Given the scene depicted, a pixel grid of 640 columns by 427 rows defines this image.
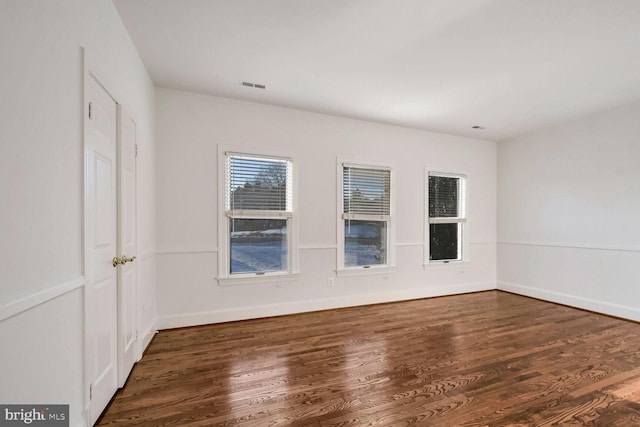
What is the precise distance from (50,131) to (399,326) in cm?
373

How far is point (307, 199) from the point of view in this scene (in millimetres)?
4352

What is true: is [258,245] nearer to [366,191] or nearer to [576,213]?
[366,191]

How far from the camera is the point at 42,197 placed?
1.35m

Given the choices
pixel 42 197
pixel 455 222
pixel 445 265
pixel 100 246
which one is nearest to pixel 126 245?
pixel 100 246

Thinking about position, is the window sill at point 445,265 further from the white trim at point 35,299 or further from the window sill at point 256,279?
the white trim at point 35,299

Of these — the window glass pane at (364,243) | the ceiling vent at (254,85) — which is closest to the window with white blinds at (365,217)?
the window glass pane at (364,243)

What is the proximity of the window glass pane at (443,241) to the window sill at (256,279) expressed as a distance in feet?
8.49

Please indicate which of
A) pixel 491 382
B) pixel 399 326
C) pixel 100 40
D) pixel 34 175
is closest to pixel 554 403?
pixel 491 382

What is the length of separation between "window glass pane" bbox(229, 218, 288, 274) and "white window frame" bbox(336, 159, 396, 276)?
0.85 meters

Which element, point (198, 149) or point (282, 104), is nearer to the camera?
point (198, 149)

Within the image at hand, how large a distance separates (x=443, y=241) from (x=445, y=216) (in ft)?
1.50

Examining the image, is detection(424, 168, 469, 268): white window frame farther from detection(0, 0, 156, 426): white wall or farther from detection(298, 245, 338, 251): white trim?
detection(0, 0, 156, 426): white wall

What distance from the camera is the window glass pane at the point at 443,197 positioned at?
5410 millimetres

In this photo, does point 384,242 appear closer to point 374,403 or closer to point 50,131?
point 374,403
